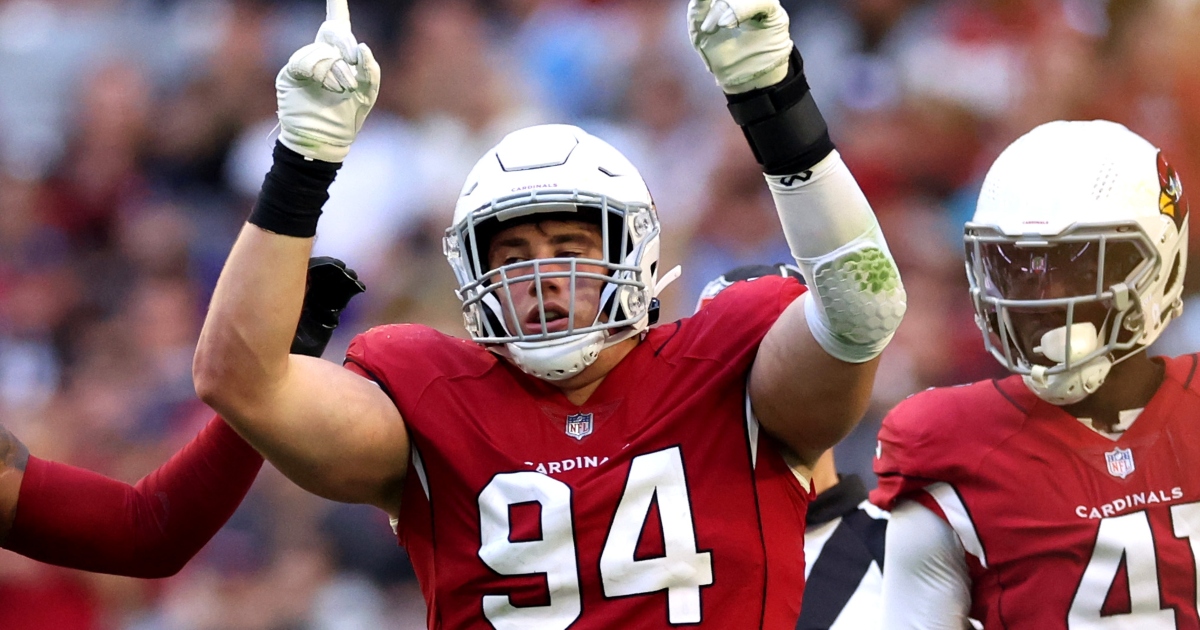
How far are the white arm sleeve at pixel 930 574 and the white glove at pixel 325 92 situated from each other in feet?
3.84

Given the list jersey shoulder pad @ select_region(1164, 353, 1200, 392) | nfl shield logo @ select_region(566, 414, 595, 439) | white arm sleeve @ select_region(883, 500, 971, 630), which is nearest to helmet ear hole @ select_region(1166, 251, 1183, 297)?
jersey shoulder pad @ select_region(1164, 353, 1200, 392)

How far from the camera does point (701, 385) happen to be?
2.20 m

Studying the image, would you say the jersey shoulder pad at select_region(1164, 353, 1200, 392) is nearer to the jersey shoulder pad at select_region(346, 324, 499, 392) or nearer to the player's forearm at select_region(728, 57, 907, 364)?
the player's forearm at select_region(728, 57, 907, 364)

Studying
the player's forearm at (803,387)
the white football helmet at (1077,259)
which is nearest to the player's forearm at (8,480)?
the player's forearm at (803,387)

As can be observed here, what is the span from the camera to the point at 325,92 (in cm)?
202

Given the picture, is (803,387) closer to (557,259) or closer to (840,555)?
(557,259)

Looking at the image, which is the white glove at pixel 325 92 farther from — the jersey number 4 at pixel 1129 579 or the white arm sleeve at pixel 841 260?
the jersey number 4 at pixel 1129 579

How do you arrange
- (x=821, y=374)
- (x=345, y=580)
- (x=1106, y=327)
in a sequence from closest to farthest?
Result: (x=821, y=374) → (x=1106, y=327) → (x=345, y=580)

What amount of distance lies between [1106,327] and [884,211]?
8.01ft

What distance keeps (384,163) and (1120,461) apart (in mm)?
3465

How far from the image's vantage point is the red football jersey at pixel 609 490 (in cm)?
210

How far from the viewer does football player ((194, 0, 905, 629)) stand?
1.96 meters

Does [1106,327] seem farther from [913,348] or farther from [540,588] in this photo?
[913,348]

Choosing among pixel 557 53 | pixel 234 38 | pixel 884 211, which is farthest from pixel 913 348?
pixel 234 38
